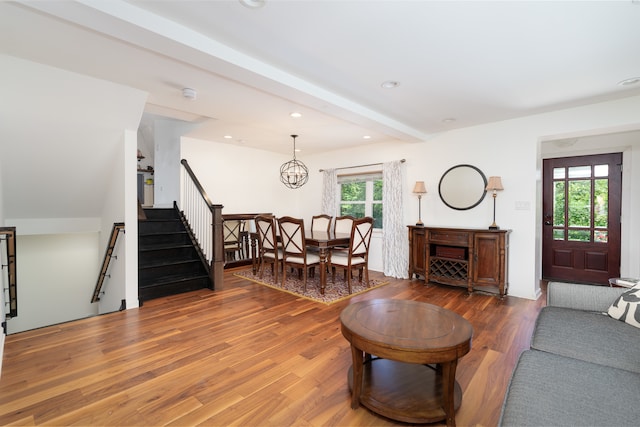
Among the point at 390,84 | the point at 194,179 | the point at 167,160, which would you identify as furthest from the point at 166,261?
the point at 390,84

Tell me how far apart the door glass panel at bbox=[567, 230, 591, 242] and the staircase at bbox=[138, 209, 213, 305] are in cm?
543

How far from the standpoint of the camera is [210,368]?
7.03ft

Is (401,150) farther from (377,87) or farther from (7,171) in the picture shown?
(7,171)

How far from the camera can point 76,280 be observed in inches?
194

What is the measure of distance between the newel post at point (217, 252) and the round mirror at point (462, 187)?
11.1ft

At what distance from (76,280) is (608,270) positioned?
8236mm

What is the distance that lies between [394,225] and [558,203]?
2504mm

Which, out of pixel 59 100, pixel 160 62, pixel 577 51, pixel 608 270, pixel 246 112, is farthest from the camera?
pixel 608 270

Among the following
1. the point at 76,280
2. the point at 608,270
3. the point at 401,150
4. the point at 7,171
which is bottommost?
the point at 76,280

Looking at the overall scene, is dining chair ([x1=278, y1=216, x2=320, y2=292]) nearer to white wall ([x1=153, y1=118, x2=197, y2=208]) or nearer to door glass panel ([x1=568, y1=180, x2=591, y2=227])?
white wall ([x1=153, y1=118, x2=197, y2=208])

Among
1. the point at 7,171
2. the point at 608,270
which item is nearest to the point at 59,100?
the point at 7,171

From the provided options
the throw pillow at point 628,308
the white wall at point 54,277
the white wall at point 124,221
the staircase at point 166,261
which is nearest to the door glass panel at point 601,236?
the throw pillow at point 628,308

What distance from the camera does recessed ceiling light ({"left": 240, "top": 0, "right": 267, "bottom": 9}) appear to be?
1.69m

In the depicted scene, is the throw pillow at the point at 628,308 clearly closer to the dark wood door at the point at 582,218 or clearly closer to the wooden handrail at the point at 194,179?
the dark wood door at the point at 582,218
